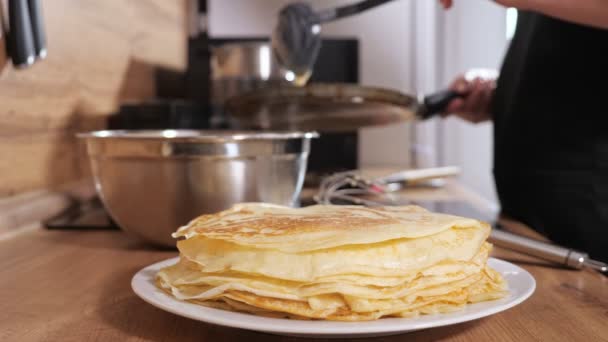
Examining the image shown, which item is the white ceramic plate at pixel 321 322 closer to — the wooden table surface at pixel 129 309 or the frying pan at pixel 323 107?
the wooden table surface at pixel 129 309

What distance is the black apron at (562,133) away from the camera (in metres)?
1.05

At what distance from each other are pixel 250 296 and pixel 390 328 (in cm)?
10

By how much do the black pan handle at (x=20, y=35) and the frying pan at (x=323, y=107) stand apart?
36cm

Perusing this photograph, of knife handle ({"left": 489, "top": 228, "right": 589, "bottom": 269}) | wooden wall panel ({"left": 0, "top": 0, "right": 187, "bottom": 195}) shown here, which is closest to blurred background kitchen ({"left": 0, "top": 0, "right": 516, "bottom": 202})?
wooden wall panel ({"left": 0, "top": 0, "right": 187, "bottom": 195})

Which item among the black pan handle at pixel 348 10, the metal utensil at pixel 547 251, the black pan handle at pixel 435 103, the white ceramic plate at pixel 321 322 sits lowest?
the metal utensil at pixel 547 251

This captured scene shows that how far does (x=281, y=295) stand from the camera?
437mm

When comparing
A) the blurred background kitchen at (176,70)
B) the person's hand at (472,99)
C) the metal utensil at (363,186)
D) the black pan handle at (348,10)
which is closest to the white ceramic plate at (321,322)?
the metal utensil at (363,186)

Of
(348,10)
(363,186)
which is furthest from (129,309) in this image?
(348,10)

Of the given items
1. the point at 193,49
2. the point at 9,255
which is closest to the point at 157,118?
the point at 193,49

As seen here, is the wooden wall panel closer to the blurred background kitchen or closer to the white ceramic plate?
Answer: the blurred background kitchen

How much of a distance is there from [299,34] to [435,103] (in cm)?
34

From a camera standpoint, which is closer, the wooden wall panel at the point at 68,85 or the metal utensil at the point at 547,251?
the metal utensil at the point at 547,251

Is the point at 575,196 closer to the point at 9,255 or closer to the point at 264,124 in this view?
the point at 264,124

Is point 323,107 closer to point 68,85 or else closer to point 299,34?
point 299,34
